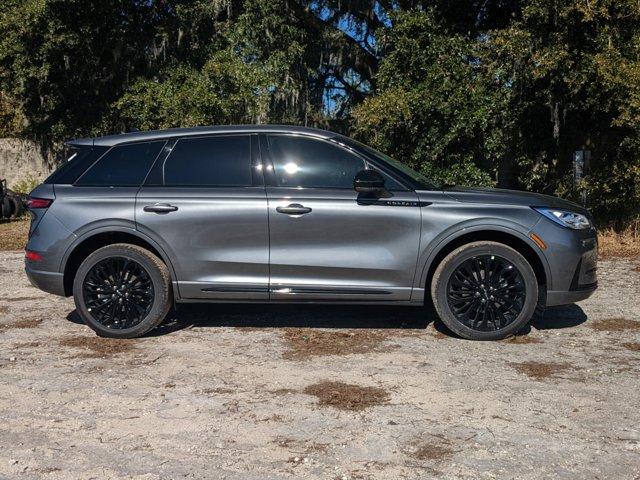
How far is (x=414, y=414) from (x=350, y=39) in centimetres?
1579

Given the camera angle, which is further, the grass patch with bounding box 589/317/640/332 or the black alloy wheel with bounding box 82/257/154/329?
the grass patch with bounding box 589/317/640/332

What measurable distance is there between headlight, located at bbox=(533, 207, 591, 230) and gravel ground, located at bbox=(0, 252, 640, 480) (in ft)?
3.28

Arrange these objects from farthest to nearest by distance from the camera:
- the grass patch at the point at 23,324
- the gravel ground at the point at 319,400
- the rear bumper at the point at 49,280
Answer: the grass patch at the point at 23,324 → the rear bumper at the point at 49,280 → the gravel ground at the point at 319,400

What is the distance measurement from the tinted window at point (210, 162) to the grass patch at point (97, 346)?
1.46m

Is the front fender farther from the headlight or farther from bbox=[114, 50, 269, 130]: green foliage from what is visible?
bbox=[114, 50, 269, 130]: green foliage

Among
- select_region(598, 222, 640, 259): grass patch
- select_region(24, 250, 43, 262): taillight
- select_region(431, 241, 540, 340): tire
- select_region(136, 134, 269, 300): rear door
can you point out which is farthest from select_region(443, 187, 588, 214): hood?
select_region(598, 222, 640, 259): grass patch

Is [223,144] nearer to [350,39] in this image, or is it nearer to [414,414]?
[414,414]

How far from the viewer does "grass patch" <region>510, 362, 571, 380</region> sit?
17.7 ft

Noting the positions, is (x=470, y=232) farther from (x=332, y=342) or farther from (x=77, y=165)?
(x=77, y=165)

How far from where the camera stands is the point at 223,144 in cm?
668

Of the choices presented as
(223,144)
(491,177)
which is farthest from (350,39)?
(223,144)

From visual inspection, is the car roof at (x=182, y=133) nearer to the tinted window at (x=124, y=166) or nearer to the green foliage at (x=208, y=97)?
the tinted window at (x=124, y=166)

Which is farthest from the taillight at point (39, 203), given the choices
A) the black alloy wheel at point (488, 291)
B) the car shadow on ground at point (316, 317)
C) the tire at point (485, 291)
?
the black alloy wheel at point (488, 291)

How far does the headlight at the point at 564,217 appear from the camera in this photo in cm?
635
